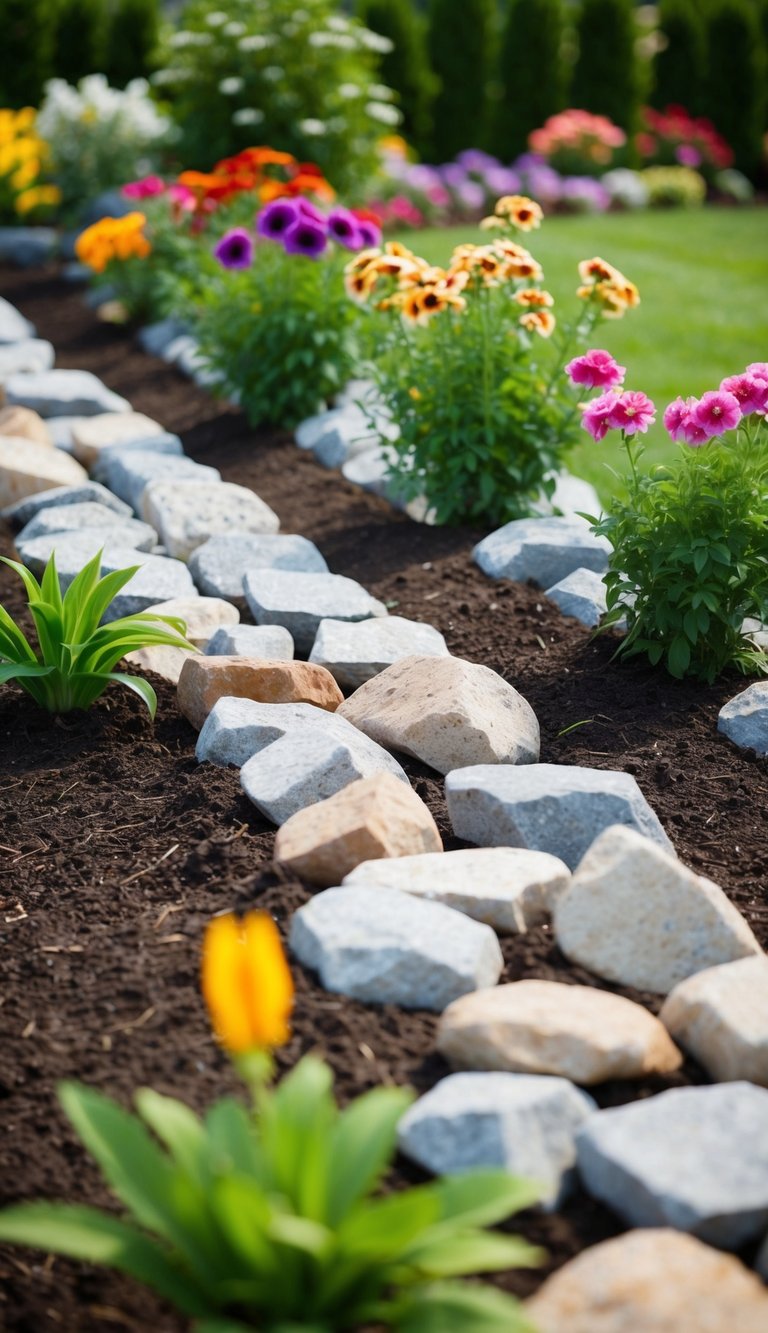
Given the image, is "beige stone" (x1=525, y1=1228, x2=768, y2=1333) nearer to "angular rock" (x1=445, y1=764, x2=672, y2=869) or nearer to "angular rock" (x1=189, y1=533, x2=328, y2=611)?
"angular rock" (x1=445, y1=764, x2=672, y2=869)

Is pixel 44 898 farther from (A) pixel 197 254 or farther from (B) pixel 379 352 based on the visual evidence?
(A) pixel 197 254

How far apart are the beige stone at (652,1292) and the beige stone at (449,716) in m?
1.40

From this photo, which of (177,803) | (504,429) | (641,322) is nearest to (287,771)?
(177,803)

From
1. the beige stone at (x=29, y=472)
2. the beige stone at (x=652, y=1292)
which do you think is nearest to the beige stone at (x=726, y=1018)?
the beige stone at (x=652, y=1292)

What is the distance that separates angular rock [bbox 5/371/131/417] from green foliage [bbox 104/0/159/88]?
24.0ft

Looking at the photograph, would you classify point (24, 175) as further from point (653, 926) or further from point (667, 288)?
point (653, 926)

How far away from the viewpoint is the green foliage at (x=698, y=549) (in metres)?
2.96

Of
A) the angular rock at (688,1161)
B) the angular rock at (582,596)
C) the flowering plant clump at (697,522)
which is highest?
the flowering plant clump at (697,522)

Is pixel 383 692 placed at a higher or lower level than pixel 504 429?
lower

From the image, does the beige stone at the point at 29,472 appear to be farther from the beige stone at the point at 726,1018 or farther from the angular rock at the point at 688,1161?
the angular rock at the point at 688,1161

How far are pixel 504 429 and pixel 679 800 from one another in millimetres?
1743

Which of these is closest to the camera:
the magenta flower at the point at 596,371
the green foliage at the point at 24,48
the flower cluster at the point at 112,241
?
the magenta flower at the point at 596,371

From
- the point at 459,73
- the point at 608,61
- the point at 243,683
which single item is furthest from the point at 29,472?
the point at 608,61

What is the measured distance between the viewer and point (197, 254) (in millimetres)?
6730
